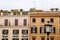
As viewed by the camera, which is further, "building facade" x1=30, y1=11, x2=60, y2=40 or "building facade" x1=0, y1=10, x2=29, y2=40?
"building facade" x1=30, y1=11, x2=60, y2=40

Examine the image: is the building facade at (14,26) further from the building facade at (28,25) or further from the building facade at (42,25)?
the building facade at (42,25)

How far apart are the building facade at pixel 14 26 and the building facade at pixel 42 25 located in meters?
1.16

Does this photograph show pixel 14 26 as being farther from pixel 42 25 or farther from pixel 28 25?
pixel 42 25

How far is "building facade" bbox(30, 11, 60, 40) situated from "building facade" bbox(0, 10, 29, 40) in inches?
45.6

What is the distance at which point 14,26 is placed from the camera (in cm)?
4828

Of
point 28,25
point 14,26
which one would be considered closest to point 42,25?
point 28,25

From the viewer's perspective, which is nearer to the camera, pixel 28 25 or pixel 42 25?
pixel 28 25

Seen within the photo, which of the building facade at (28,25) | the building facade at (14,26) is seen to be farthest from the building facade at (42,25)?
the building facade at (14,26)

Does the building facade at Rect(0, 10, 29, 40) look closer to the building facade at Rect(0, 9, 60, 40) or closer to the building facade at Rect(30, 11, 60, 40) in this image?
the building facade at Rect(0, 9, 60, 40)

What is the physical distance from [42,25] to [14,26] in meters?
5.41

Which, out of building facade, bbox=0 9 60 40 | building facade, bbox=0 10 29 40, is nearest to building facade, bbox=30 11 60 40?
building facade, bbox=0 9 60 40

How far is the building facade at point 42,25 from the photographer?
159 ft

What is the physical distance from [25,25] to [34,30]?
78.1 inches

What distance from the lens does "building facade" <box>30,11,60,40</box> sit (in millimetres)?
48312
